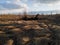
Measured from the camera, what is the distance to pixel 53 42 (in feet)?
22.9

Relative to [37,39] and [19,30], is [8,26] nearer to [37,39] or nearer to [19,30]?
[19,30]

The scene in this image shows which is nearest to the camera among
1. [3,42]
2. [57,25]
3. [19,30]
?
[3,42]

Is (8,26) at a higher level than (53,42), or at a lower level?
higher

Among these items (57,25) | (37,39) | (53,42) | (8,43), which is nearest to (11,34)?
(8,43)

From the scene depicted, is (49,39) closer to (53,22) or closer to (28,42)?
(28,42)

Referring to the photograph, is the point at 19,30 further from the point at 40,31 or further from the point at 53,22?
the point at 53,22

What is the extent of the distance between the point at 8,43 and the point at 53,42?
1560 millimetres

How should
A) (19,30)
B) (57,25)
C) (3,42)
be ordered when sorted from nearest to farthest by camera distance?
(3,42) < (19,30) < (57,25)

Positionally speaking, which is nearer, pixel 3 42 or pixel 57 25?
pixel 3 42

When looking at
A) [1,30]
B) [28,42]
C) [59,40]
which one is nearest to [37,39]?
[28,42]

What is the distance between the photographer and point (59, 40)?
23.3 feet

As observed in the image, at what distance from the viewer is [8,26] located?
7.78 meters

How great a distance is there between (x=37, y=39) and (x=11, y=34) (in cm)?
93

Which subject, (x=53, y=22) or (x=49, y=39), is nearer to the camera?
(x=49, y=39)
